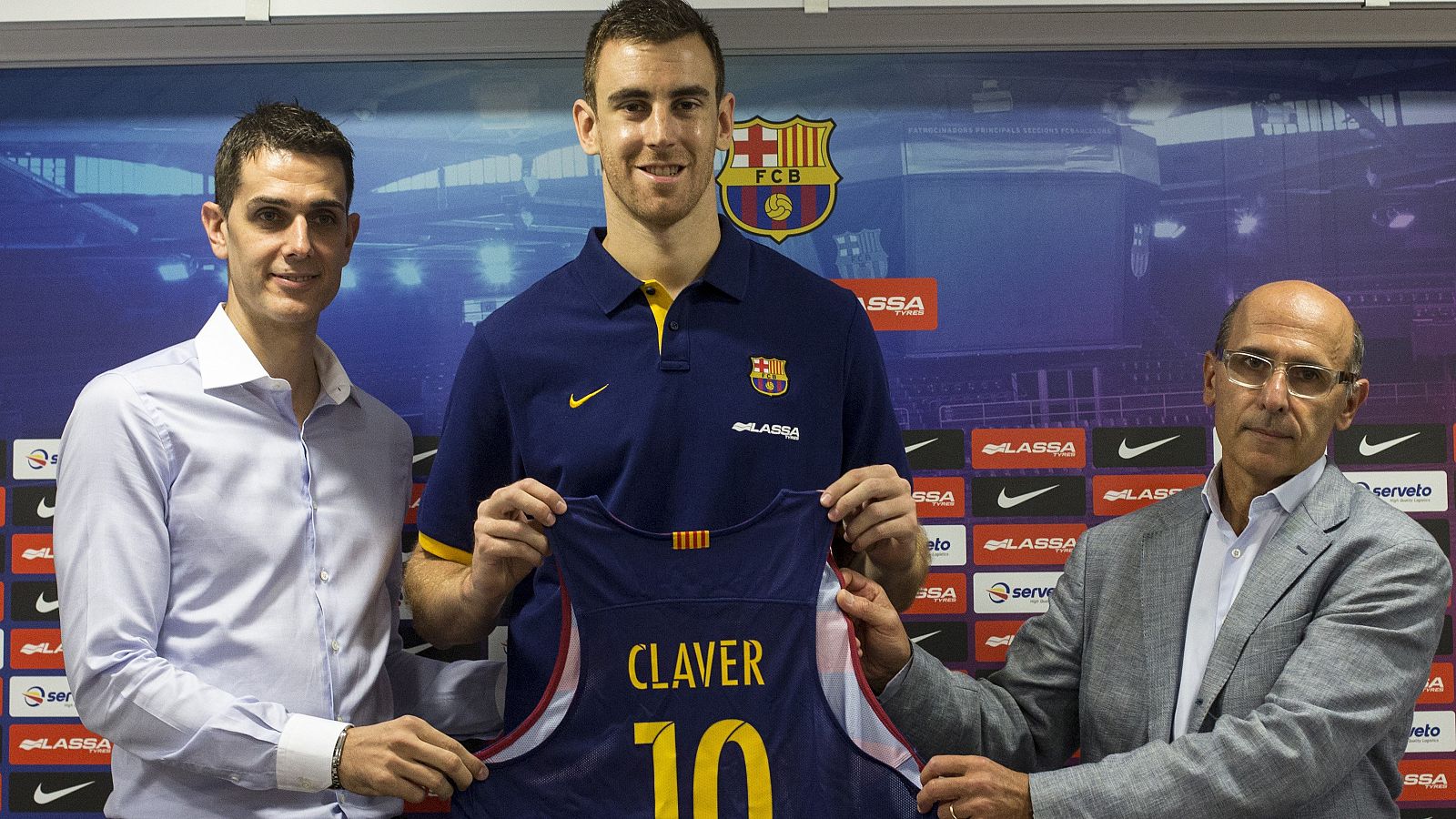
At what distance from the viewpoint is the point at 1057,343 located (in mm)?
2514

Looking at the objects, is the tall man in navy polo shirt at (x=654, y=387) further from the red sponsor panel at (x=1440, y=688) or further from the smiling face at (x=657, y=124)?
the red sponsor panel at (x=1440, y=688)

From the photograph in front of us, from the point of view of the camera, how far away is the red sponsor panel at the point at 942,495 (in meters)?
2.51

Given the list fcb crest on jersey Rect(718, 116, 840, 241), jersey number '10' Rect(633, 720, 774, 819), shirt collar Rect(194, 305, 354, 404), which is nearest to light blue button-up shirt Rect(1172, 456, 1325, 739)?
jersey number '10' Rect(633, 720, 774, 819)

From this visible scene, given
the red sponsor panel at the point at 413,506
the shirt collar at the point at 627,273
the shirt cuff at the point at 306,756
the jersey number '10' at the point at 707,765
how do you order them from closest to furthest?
the jersey number '10' at the point at 707,765, the shirt cuff at the point at 306,756, the shirt collar at the point at 627,273, the red sponsor panel at the point at 413,506

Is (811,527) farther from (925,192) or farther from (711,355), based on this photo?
(925,192)

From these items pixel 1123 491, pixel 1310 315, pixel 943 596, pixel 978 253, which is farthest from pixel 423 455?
pixel 1310 315

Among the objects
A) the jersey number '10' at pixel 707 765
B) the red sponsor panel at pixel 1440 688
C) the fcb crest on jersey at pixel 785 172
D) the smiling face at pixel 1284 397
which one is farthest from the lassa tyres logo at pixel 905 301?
the red sponsor panel at pixel 1440 688

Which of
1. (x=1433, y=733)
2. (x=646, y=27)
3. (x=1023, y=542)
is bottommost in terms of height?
(x=1433, y=733)

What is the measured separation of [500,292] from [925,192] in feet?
3.38

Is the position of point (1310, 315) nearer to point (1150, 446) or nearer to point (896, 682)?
point (1150, 446)

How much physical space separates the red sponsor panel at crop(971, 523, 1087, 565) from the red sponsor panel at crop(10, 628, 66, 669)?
7.18 feet

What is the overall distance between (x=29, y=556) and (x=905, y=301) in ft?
7.10

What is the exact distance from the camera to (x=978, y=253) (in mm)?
2516

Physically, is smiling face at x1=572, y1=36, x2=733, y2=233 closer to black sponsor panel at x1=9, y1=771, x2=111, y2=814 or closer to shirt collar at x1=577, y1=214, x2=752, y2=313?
shirt collar at x1=577, y1=214, x2=752, y2=313
